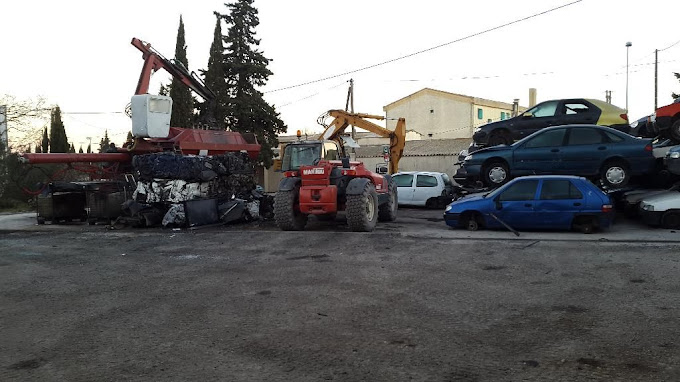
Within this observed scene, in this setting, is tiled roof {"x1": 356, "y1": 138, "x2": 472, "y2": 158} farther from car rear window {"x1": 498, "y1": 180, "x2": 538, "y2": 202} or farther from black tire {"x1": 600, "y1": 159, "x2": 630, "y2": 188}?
car rear window {"x1": 498, "y1": 180, "x2": 538, "y2": 202}

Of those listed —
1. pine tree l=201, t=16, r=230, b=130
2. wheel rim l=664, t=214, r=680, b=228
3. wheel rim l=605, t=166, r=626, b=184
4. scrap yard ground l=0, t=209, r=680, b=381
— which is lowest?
scrap yard ground l=0, t=209, r=680, b=381

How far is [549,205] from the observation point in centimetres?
1180

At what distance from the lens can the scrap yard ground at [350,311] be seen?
436 cm

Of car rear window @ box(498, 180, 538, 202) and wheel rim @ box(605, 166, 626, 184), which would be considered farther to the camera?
wheel rim @ box(605, 166, 626, 184)

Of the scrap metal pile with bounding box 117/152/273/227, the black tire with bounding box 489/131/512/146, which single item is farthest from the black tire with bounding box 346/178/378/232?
the black tire with bounding box 489/131/512/146

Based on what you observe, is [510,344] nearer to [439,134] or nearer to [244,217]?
[244,217]

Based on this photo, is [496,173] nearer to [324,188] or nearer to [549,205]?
[549,205]

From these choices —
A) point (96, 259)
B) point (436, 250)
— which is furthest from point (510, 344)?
point (96, 259)

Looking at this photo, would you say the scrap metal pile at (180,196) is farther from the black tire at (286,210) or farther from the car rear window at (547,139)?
the car rear window at (547,139)

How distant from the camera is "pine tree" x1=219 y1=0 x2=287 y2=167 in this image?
30359 millimetres

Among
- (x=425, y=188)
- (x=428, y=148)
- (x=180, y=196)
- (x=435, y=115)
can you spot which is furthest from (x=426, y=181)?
(x=435, y=115)

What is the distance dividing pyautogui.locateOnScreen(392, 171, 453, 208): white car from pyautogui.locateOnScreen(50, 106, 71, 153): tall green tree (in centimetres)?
2884

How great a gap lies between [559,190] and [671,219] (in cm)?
277

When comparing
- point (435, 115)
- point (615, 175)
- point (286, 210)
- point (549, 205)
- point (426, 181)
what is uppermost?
point (435, 115)
